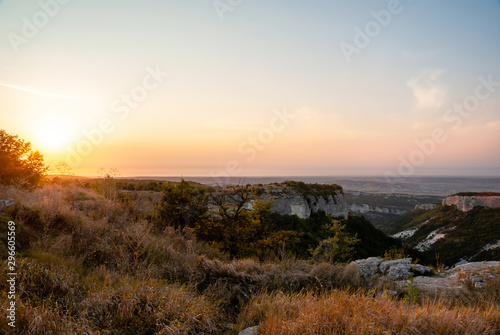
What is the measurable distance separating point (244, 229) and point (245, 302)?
23.2ft

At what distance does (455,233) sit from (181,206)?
105807mm

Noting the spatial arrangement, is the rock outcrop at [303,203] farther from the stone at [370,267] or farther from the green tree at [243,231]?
the stone at [370,267]

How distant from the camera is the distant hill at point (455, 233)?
7224 cm

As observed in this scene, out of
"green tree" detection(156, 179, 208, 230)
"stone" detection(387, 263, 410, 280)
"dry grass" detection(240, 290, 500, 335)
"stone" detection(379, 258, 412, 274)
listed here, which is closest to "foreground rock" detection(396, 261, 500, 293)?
"stone" detection(387, 263, 410, 280)

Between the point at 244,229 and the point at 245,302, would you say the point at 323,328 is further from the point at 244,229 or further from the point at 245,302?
the point at 244,229

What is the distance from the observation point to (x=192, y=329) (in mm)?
3230

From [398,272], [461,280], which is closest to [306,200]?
[398,272]

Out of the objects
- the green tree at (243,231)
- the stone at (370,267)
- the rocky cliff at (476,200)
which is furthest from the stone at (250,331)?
the rocky cliff at (476,200)

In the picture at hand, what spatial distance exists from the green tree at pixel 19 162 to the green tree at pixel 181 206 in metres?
5.78

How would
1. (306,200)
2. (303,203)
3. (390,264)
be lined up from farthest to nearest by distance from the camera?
(306,200), (303,203), (390,264)

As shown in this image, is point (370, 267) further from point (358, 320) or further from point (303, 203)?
point (303, 203)

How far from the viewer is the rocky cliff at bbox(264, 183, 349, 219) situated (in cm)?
4678

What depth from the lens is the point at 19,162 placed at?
1291 centimetres

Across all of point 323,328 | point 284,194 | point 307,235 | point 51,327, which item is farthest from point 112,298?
point 284,194
